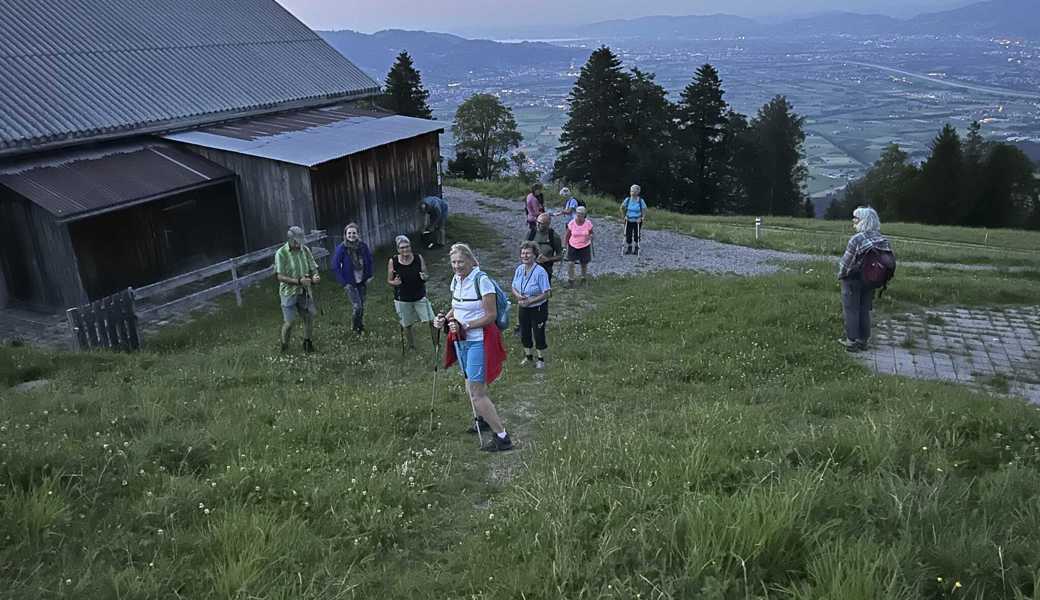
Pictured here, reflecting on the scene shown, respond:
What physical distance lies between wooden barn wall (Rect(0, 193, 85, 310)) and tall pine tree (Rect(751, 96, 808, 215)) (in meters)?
56.3

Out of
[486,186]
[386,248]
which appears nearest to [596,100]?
[486,186]

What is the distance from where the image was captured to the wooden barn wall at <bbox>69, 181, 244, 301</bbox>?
582 inches

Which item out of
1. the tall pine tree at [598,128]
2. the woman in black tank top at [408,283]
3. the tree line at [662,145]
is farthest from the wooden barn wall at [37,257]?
the tree line at [662,145]

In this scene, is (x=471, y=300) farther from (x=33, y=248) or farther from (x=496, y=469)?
(x=33, y=248)

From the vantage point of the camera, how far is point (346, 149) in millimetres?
17844

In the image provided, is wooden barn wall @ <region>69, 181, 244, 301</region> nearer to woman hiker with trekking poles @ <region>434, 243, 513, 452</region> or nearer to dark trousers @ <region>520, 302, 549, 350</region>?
dark trousers @ <region>520, 302, 549, 350</region>

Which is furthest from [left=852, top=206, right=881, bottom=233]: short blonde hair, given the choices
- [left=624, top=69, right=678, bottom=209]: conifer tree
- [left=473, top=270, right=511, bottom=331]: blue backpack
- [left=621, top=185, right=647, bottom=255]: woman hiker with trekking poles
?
[left=624, top=69, right=678, bottom=209]: conifer tree

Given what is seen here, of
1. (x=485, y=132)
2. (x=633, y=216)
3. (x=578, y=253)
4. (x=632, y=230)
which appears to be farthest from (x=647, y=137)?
(x=578, y=253)

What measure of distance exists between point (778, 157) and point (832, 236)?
37.6 metres

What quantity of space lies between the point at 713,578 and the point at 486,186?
30345 millimetres

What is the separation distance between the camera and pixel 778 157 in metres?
62.3

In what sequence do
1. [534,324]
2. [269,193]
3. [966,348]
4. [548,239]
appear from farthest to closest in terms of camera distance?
1. [269,193]
2. [548,239]
3. [966,348]
4. [534,324]

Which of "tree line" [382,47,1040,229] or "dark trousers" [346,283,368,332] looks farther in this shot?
"tree line" [382,47,1040,229]

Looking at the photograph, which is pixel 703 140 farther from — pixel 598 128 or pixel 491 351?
pixel 491 351
